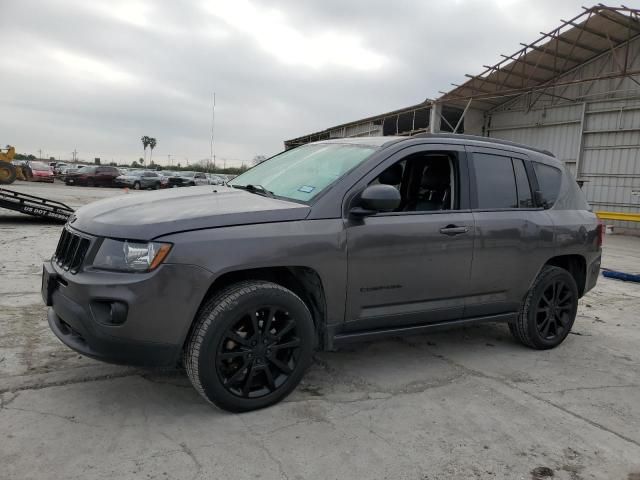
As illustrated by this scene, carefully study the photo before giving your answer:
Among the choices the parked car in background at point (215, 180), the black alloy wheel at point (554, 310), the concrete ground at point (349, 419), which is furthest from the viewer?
the parked car in background at point (215, 180)

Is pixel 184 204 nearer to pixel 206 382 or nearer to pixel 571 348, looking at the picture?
pixel 206 382

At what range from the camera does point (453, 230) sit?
371 centimetres

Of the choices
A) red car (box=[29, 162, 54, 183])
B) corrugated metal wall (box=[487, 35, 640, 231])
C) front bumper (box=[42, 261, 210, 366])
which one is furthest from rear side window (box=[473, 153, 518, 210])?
red car (box=[29, 162, 54, 183])

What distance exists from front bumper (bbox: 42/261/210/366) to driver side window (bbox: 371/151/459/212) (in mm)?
1749

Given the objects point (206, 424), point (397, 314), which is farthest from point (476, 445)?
point (206, 424)

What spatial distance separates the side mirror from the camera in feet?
10.4

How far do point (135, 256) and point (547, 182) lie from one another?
11.9 ft

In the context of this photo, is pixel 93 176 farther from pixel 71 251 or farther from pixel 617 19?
pixel 71 251

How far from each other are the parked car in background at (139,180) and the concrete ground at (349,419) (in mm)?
30437

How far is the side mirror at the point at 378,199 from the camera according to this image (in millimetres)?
3166

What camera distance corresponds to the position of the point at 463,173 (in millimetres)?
3959

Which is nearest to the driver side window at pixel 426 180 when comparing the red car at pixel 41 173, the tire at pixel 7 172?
the tire at pixel 7 172

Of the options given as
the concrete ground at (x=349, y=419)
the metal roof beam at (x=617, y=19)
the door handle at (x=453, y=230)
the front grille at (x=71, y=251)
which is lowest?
the concrete ground at (x=349, y=419)

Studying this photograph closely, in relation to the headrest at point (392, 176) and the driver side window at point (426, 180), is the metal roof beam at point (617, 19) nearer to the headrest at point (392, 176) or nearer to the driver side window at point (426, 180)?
the driver side window at point (426, 180)
